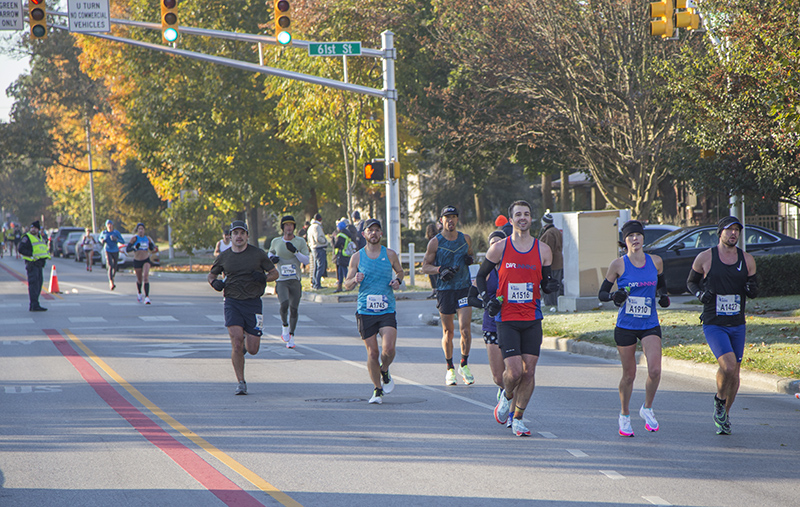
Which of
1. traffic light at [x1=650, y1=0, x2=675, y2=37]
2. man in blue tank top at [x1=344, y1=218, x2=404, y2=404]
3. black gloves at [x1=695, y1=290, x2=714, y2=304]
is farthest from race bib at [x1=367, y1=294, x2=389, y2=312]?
traffic light at [x1=650, y1=0, x2=675, y2=37]

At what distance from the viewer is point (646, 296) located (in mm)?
8000

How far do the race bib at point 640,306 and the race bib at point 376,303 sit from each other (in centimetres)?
275

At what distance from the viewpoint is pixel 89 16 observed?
57.0 feet

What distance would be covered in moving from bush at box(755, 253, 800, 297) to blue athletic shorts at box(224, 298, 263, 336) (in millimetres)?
12291

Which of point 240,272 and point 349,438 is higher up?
point 240,272

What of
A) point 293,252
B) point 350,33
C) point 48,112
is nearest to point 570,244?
point 293,252

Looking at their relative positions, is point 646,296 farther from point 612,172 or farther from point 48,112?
point 48,112

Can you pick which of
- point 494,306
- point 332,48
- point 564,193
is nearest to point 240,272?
point 494,306

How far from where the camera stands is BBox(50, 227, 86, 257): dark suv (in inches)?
2207

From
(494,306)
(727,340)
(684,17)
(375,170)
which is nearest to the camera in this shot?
(494,306)

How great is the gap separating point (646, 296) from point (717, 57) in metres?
9.34

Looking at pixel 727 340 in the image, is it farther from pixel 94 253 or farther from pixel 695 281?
pixel 94 253

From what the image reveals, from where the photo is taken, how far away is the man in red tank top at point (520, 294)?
309 inches

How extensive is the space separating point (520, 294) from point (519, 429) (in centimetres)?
124
